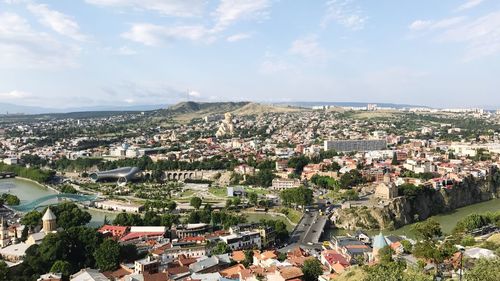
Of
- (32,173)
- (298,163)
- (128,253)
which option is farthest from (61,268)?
(32,173)

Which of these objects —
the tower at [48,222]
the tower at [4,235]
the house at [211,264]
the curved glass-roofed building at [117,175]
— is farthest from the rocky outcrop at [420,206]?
the curved glass-roofed building at [117,175]

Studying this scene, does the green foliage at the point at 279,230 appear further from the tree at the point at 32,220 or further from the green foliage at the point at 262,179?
the green foliage at the point at 262,179

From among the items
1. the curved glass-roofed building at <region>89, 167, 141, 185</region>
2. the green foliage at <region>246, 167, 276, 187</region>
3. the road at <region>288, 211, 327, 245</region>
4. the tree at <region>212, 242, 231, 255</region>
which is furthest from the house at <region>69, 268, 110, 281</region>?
the curved glass-roofed building at <region>89, 167, 141, 185</region>

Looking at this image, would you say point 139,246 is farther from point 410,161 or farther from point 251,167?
point 410,161

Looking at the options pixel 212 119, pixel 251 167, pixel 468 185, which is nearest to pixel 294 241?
pixel 468 185

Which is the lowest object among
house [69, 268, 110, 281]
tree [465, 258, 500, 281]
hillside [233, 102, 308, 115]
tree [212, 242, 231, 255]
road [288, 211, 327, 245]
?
road [288, 211, 327, 245]

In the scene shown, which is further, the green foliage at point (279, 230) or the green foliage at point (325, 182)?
the green foliage at point (325, 182)

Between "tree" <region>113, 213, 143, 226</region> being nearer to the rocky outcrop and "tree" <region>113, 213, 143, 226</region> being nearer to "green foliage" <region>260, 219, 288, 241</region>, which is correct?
"green foliage" <region>260, 219, 288, 241</region>
